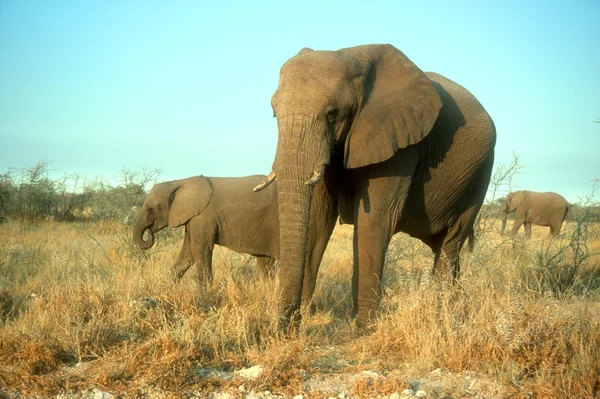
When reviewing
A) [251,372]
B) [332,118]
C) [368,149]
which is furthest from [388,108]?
[251,372]

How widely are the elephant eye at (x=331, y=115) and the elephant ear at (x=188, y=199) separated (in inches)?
202

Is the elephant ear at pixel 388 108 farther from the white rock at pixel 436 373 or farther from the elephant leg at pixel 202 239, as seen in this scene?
the elephant leg at pixel 202 239

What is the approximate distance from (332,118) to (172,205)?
5.54 meters

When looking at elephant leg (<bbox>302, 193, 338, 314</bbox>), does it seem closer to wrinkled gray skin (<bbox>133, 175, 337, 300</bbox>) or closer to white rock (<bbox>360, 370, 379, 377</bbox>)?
white rock (<bbox>360, 370, 379, 377</bbox>)

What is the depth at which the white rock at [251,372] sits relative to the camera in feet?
13.3

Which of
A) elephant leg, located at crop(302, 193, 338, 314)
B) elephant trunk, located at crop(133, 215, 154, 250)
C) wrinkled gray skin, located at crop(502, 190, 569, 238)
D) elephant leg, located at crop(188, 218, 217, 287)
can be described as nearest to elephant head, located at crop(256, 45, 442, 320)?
elephant leg, located at crop(302, 193, 338, 314)

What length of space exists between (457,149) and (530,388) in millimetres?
3173

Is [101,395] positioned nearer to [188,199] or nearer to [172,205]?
[188,199]

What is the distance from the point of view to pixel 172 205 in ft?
33.9

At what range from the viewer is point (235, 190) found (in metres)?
10.3

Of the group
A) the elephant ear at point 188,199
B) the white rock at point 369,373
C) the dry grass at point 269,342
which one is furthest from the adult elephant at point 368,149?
the elephant ear at point 188,199

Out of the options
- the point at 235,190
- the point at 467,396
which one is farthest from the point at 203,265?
the point at 467,396

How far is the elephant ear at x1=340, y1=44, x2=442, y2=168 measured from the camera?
5.51 meters

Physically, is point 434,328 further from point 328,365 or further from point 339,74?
point 339,74
